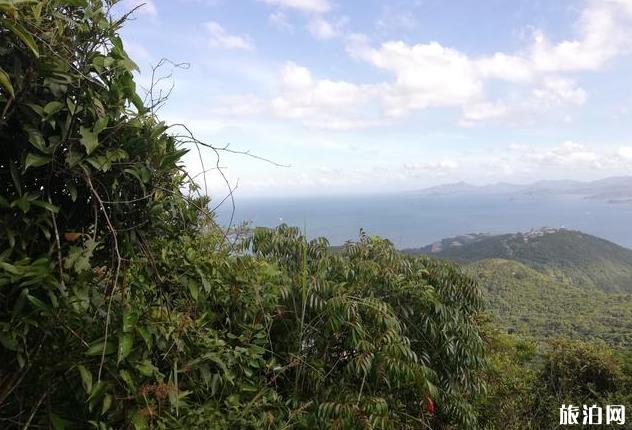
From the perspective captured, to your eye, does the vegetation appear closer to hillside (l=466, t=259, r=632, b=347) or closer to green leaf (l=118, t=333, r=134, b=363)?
green leaf (l=118, t=333, r=134, b=363)

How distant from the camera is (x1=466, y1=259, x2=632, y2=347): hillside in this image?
1316cm

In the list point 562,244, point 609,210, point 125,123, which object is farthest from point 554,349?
point 609,210

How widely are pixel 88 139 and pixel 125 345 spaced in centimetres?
57

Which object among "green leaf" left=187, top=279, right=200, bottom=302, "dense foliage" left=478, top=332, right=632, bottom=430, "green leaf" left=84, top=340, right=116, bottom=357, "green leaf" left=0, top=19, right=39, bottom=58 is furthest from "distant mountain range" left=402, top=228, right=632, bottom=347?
"green leaf" left=0, top=19, right=39, bottom=58

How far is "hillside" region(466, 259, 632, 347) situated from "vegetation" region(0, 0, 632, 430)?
892 centimetres

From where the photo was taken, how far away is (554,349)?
486 cm

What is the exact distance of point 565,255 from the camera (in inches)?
2045

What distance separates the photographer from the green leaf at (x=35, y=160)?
0.98m

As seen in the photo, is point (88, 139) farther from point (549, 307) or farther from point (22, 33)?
point (549, 307)

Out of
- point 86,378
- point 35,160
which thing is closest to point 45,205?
point 35,160

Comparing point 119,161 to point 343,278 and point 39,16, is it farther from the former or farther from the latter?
point 343,278

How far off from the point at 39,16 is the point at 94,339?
0.87m

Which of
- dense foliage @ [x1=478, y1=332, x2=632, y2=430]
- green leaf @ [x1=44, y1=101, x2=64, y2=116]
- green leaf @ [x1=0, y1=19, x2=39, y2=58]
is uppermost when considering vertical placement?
green leaf @ [x1=0, y1=19, x2=39, y2=58]

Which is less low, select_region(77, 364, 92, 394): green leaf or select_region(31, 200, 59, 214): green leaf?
select_region(31, 200, 59, 214): green leaf
